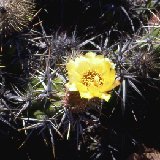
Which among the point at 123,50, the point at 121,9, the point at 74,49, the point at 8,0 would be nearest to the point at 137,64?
the point at 123,50

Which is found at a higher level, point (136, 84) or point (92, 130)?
point (136, 84)

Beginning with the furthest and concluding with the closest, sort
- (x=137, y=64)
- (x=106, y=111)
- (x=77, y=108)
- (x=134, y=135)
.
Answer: (x=134, y=135) → (x=106, y=111) → (x=137, y=64) → (x=77, y=108)

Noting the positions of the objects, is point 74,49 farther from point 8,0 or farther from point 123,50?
point 8,0

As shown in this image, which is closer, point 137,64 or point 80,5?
point 137,64

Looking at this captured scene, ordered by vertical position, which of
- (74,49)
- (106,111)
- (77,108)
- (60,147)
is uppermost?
(74,49)

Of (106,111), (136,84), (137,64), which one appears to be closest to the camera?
(137,64)
